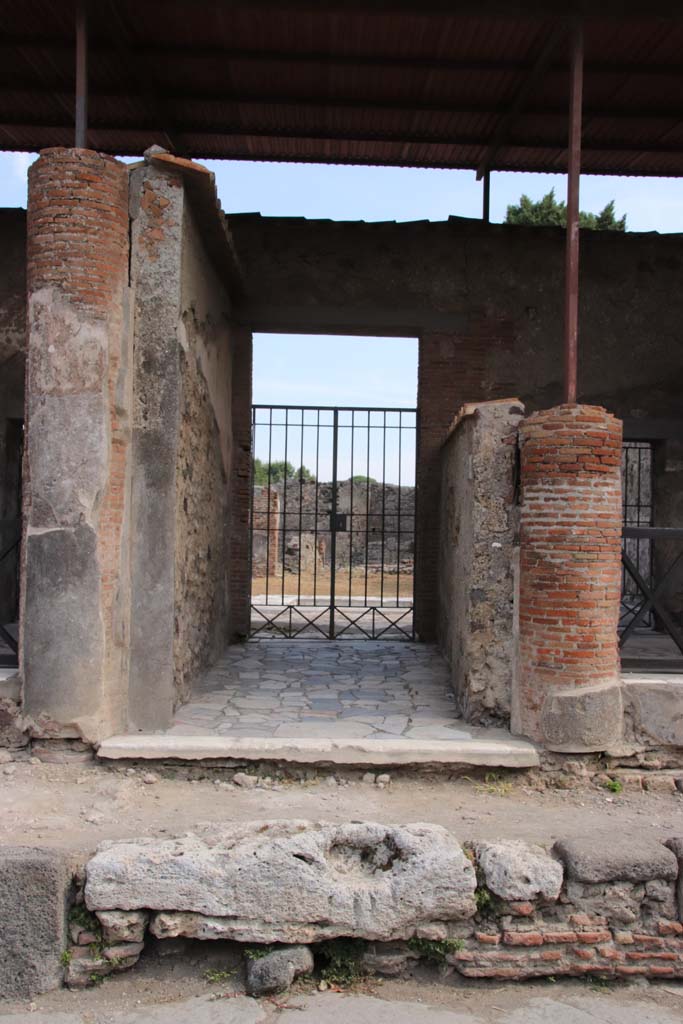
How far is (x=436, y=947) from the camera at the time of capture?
3.74 metres

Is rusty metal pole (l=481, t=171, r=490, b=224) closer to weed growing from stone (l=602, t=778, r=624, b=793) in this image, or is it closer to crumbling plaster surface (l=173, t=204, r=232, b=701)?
crumbling plaster surface (l=173, t=204, r=232, b=701)

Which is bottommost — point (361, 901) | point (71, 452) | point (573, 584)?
point (361, 901)

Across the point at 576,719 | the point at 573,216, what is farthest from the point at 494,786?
the point at 573,216

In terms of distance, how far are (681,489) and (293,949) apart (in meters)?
7.14

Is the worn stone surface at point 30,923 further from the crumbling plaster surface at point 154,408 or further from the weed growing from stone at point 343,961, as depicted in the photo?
the crumbling plaster surface at point 154,408

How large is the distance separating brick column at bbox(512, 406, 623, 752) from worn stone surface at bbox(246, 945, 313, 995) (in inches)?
80.2

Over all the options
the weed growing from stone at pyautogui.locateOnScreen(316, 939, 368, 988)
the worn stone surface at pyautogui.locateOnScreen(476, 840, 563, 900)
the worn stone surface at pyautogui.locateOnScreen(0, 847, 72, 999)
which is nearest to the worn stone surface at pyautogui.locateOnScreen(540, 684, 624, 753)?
the worn stone surface at pyautogui.locateOnScreen(476, 840, 563, 900)

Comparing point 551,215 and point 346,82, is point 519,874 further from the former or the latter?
point 551,215

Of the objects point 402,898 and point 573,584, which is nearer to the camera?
point 402,898

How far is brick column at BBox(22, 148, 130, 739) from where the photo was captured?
16.1 ft

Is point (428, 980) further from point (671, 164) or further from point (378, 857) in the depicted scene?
point (671, 164)

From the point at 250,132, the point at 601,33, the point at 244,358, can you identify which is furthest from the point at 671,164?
the point at 244,358

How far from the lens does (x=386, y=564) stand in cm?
2173

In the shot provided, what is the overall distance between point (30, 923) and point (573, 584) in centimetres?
350
